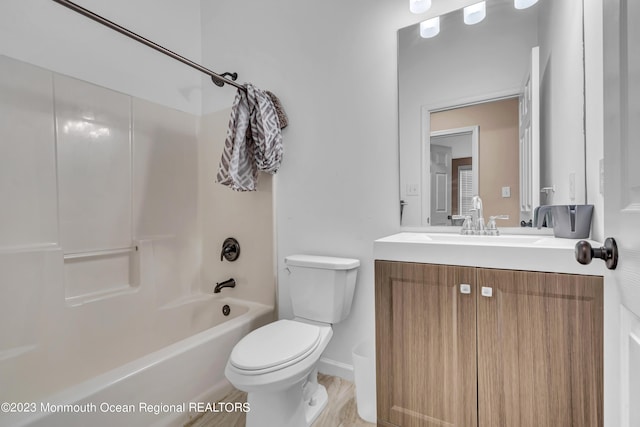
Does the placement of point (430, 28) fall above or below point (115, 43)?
below

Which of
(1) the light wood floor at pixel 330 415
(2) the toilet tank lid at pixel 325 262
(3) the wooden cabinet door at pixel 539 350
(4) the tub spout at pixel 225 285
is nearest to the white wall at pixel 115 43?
(4) the tub spout at pixel 225 285

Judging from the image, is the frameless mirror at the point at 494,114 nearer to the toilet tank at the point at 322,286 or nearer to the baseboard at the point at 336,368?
the toilet tank at the point at 322,286

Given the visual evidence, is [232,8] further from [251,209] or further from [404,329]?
[404,329]

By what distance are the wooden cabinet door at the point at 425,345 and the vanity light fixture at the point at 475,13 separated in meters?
1.23

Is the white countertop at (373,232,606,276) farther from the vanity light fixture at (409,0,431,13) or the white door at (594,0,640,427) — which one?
the vanity light fixture at (409,0,431,13)

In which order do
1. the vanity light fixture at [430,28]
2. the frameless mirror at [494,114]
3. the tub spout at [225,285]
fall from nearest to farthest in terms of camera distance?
the frameless mirror at [494,114] → the vanity light fixture at [430,28] → the tub spout at [225,285]

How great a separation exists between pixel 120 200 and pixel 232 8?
5.10 feet

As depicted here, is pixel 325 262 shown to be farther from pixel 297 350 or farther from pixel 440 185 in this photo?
pixel 440 185

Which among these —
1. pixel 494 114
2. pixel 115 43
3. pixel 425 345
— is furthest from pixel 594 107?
pixel 115 43

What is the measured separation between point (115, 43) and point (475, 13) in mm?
2050

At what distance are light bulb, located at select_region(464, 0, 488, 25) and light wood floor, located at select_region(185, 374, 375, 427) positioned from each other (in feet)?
6.52

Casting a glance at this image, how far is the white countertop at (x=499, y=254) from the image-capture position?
94cm

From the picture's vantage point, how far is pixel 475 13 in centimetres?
148

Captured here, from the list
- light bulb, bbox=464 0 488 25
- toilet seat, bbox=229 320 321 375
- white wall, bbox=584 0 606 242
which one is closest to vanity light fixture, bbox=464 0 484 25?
light bulb, bbox=464 0 488 25
